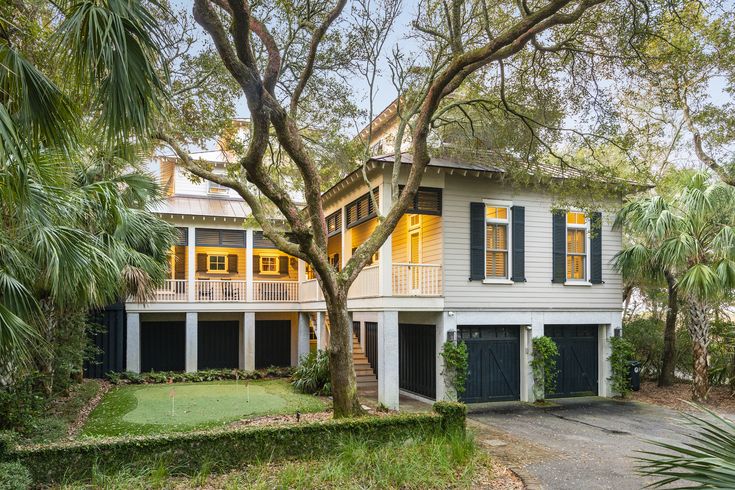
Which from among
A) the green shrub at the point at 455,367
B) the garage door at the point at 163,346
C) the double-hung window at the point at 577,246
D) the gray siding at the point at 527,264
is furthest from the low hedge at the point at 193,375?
the double-hung window at the point at 577,246

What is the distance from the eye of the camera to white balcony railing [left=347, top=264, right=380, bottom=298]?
14.1 m

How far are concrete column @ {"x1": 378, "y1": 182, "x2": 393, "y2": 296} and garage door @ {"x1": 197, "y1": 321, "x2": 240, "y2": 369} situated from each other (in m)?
10.3

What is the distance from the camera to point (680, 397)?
15.5 metres

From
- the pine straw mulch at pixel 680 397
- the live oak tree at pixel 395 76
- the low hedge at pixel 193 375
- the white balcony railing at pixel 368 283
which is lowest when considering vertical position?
the low hedge at pixel 193 375

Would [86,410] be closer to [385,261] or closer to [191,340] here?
[191,340]

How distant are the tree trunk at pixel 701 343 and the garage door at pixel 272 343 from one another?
14282 millimetres

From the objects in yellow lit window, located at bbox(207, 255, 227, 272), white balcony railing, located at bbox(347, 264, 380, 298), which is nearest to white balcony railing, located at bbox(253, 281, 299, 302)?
yellow lit window, located at bbox(207, 255, 227, 272)

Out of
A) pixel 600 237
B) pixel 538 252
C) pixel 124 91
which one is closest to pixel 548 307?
pixel 538 252

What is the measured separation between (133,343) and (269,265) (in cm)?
776

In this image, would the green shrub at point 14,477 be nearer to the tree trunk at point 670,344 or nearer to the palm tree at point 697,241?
the palm tree at point 697,241

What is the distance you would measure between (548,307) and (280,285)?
10255 mm

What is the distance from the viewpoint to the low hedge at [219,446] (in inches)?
293

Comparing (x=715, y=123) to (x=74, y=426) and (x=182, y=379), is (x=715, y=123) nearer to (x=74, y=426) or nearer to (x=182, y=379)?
(x=74, y=426)

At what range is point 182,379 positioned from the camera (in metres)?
19.0
